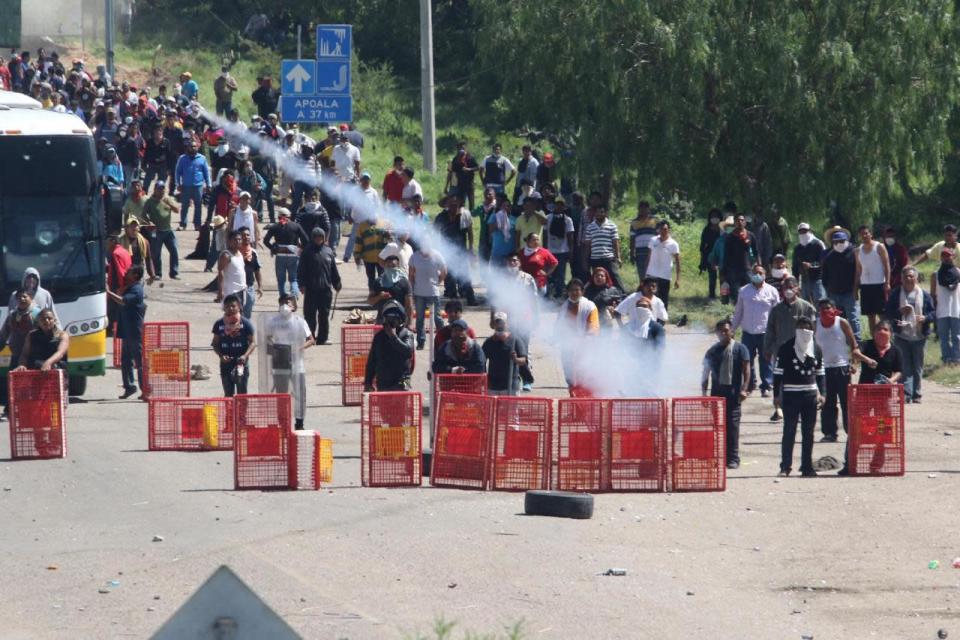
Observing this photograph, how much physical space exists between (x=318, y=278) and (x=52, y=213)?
14.0 feet

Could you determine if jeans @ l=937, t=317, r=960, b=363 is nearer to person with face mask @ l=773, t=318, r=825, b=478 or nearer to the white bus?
person with face mask @ l=773, t=318, r=825, b=478

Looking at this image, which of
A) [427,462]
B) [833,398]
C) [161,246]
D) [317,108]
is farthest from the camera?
[317,108]

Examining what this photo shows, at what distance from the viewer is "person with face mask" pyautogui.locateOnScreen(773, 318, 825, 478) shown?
16.8 m

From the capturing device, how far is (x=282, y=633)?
6.20 meters

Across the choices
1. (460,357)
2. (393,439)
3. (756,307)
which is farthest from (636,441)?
(756,307)

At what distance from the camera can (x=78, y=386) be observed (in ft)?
70.0

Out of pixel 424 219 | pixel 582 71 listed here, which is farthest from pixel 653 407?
pixel 582 71

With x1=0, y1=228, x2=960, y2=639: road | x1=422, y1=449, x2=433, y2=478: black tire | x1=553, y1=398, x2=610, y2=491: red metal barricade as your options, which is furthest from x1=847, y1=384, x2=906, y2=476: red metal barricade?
x1=422, y1=449, x2=433, y2=478: black tire

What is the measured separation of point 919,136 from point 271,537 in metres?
18.3

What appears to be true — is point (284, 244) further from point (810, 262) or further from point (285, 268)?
point (810, 262)

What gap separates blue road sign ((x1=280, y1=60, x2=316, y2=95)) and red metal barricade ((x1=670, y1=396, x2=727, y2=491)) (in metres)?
16.5

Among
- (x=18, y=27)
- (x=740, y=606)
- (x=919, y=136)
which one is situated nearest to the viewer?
(x=740, y=606)

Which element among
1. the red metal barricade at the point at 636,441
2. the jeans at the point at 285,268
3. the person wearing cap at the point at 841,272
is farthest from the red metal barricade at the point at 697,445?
the jeans at the point at 285,268

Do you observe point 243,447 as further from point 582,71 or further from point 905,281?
point 582,71
